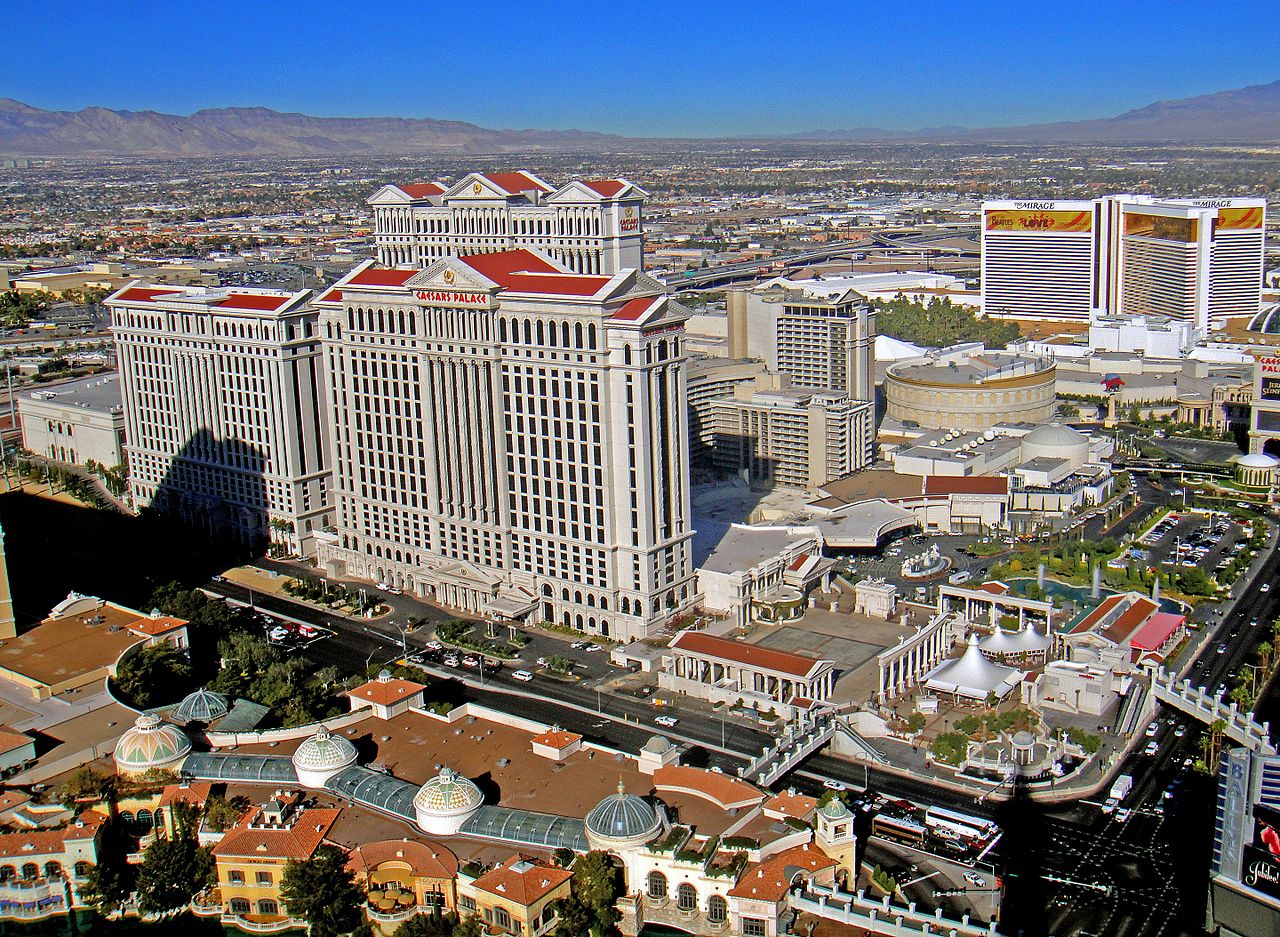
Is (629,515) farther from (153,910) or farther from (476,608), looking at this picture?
(153,910)

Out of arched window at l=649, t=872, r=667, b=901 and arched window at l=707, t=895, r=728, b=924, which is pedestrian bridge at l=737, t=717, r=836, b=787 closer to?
arched window at l=649, t=872, r=667, b=901

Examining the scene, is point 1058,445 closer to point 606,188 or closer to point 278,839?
point 606,188

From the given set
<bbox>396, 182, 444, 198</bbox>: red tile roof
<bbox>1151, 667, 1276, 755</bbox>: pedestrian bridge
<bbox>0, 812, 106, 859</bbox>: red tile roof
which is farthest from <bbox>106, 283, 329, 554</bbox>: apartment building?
<bbox>1151, 667, 1276, 755</bbox>: pedestrian bridge

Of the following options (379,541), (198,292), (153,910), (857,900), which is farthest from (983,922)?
(198,292)

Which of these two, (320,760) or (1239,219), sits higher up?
(1239,219)

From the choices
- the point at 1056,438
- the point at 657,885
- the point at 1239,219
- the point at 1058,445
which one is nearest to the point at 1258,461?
the point at 1058,445
